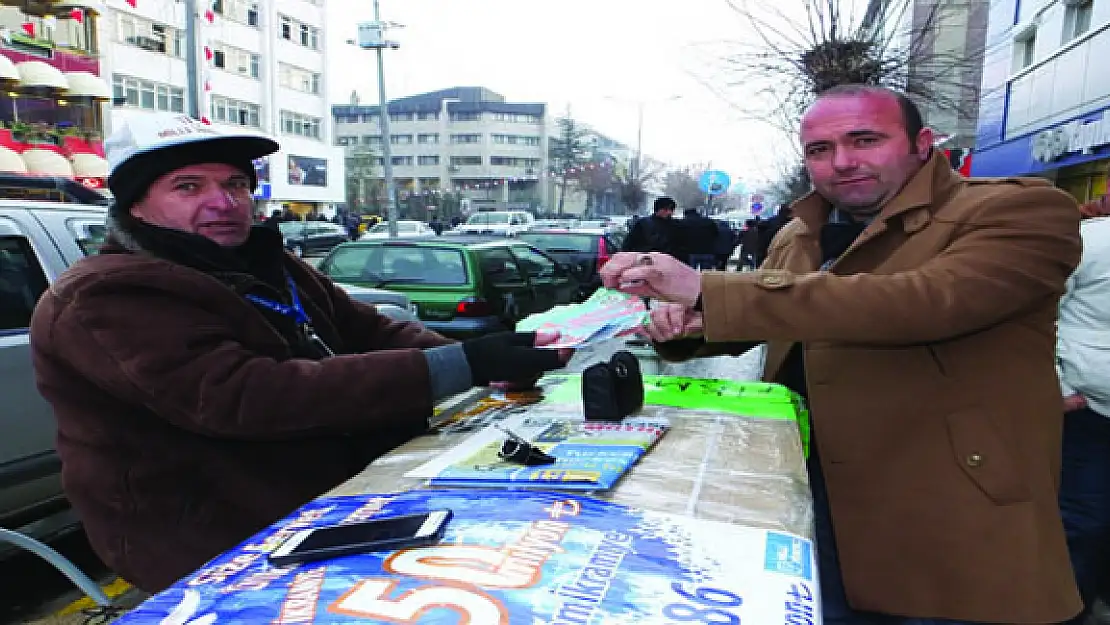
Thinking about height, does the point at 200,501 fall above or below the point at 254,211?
below

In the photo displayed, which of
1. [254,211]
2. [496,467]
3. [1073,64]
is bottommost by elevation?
[496,467]

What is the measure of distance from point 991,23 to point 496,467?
68.9ft

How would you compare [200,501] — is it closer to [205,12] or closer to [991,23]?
[205,12]

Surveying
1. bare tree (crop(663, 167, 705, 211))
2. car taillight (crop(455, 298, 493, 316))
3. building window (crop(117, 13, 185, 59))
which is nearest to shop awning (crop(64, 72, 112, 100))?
building window (crop(117, 13, 185, 59))

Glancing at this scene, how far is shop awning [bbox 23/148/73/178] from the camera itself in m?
21.8

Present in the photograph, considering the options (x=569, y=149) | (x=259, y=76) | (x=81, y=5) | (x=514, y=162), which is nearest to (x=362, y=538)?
(x=81, y=5)

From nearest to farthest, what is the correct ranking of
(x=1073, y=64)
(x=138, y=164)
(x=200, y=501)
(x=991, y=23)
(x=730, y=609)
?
(x=730, y=609) < (x=200, y=501) < (x=138, y=164) < (x=1073, y=64) < (x=991, y=23)

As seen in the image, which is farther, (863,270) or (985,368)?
(863,270)

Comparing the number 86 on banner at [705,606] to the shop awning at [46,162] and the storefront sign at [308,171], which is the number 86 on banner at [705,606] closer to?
the shop awning at [46,162]

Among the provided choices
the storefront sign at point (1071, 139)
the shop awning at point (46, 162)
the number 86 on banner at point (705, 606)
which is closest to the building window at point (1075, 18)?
the storefront sign at point (1071, 139)

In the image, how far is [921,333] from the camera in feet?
5.34

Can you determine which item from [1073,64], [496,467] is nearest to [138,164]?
[496,467]

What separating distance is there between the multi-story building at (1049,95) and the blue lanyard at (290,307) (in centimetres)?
1018

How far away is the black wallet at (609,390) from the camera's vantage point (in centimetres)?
182
